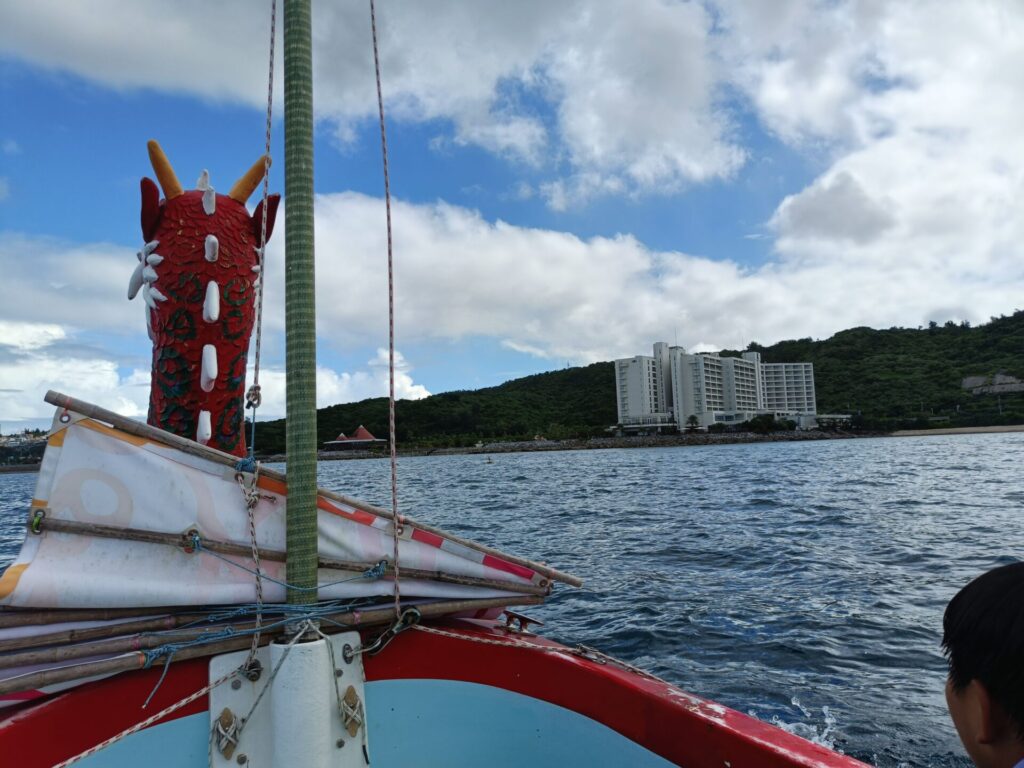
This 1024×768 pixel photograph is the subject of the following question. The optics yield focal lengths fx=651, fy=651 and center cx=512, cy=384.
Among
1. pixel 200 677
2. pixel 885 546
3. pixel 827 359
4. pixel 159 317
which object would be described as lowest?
pixel 885 546

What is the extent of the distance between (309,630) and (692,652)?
16.3 ft

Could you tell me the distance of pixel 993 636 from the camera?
3.77 feet

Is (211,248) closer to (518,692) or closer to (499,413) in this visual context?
(518,692)

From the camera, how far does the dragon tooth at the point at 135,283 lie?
3.73 meters

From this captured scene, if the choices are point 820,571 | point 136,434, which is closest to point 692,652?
point 820,571

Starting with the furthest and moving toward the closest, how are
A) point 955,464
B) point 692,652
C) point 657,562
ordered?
point 955,464
point 657,562
point 692,652

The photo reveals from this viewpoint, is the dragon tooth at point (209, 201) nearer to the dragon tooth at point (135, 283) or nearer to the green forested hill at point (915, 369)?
the dragon tooth at point (135, 283)

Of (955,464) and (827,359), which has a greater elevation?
(827,359)

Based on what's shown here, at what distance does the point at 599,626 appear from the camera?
729 cm

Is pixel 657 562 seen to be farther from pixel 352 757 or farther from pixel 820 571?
pixel 352 757

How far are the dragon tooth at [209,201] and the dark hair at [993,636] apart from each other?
149 inches

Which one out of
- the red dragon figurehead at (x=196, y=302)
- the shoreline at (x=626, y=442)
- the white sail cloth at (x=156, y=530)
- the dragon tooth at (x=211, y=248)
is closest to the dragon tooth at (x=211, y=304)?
the red dragon figurehead at (x=196, y=302)

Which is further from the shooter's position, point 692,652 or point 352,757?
point 692,652

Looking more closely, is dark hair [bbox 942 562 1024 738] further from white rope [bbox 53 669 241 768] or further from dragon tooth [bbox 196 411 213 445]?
dragon tooth [bbox 196 411 213 445]
